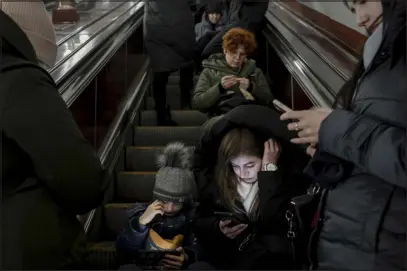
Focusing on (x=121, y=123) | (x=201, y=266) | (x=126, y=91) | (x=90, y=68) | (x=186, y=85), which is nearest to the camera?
(x=201, y=266)

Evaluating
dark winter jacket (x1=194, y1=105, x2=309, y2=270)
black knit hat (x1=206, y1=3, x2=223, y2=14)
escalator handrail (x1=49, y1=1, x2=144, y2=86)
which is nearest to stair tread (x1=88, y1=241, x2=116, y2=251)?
dark winter jacket (x1=194, y1=105, x2=309, y2=270)

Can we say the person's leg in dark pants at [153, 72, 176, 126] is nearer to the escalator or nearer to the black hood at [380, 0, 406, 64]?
the escalator

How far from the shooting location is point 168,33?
466 cm

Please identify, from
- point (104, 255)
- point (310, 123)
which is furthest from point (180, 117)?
point (310, 123)

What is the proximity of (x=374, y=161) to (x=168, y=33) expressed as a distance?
3.67 meters

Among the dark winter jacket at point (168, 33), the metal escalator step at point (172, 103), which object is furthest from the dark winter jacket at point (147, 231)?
the metal escalator step at point (172, 103)

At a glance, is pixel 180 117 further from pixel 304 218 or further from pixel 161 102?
pixel 304 218

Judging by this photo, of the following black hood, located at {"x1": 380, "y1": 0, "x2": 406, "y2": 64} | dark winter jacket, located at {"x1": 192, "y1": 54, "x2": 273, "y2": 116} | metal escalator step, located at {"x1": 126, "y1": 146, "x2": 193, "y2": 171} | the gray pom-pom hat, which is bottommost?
metal escalator step, located at {"x1": 126, "y1": 146, "x2": 193, "y2": 171}

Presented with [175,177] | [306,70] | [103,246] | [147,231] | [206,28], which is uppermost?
[306,70]

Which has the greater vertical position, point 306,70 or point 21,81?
point 21,81

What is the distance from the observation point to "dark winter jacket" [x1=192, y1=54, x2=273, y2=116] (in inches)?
137

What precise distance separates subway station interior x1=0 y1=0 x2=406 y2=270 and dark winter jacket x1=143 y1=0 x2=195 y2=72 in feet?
0.90

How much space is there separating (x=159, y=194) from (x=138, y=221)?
153mm

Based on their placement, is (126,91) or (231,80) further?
(126,91)
